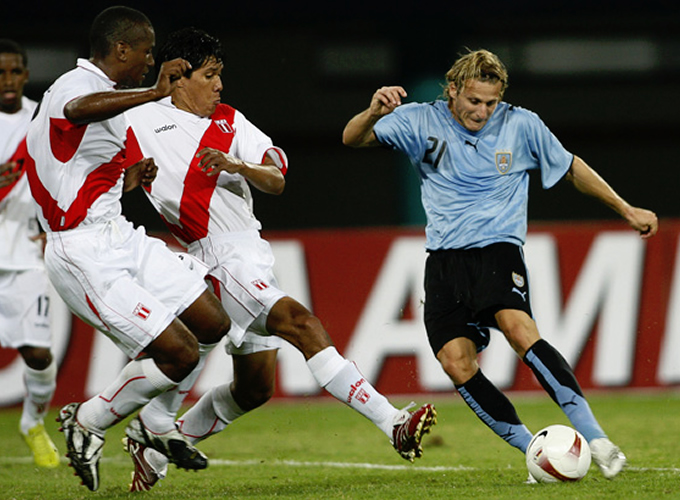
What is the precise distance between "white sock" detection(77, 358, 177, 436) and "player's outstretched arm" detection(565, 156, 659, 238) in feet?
7.64

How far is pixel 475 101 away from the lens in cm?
564

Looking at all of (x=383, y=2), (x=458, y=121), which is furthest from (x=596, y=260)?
(x=383, y=2)

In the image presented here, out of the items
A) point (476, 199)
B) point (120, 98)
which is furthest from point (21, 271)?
point (476, 199)

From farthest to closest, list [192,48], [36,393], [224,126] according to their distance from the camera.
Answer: [36,393] < [224,126] < [192,48]

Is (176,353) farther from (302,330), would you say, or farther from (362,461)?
(362,461)

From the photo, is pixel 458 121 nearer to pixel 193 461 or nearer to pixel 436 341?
pixel 436 341

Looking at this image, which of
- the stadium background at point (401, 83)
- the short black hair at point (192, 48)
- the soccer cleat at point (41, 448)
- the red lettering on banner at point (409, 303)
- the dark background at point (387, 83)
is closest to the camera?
the short black hair at point (192, 48)

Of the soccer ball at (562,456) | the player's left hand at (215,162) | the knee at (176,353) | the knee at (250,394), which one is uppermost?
the player's left hand at (215,162)

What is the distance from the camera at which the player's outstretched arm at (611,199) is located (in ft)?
18.3

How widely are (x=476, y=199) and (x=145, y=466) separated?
2193 mm

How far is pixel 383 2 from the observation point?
1652 centimetres

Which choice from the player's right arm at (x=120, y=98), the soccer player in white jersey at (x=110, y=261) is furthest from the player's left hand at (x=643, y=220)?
the player's right arm at (x=120, y=98)

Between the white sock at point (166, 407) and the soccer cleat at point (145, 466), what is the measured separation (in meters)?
0.26

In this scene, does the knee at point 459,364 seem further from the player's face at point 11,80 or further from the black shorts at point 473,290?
the player's face at point 11,80
